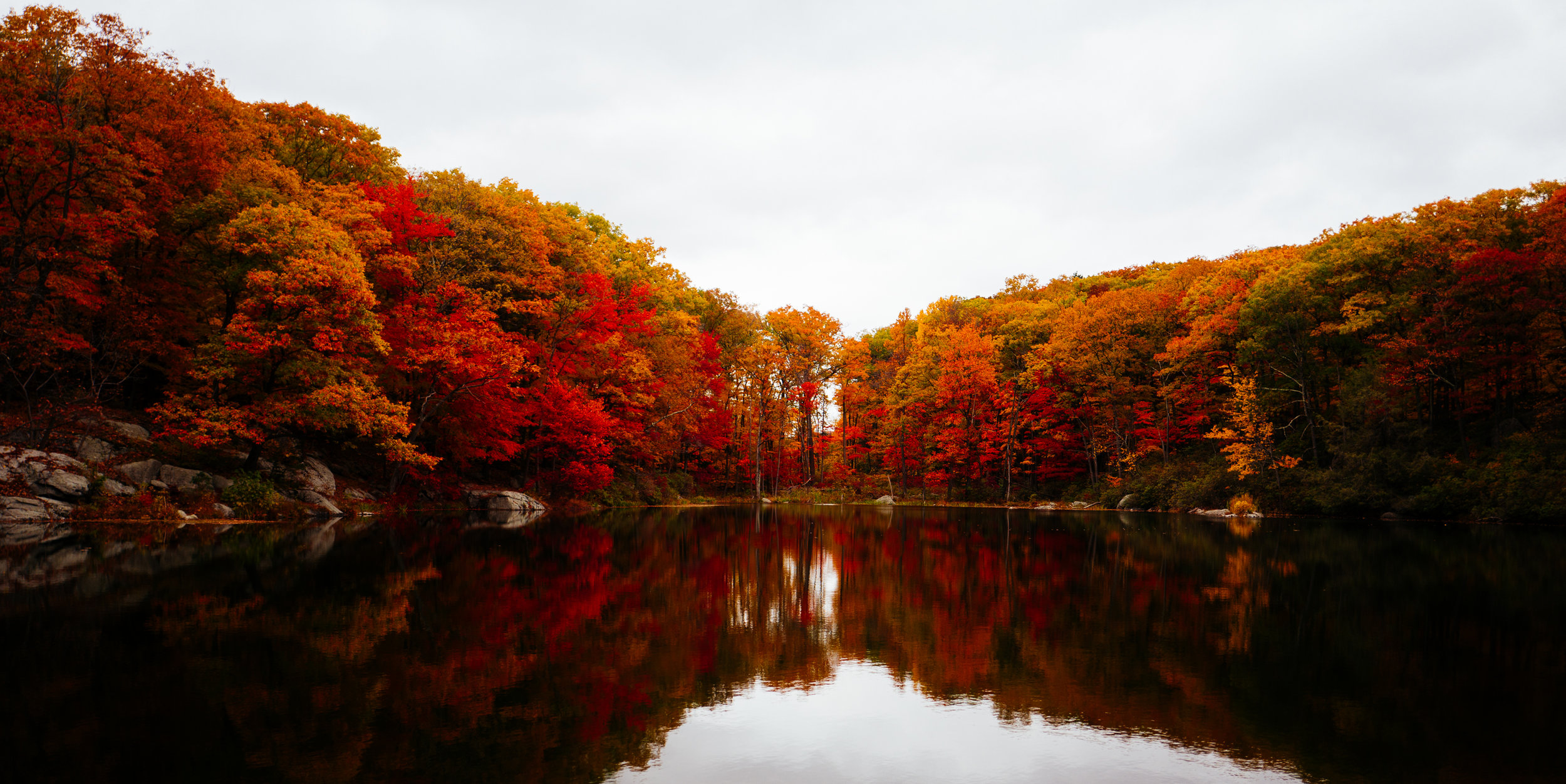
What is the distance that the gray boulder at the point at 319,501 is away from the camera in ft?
78.9

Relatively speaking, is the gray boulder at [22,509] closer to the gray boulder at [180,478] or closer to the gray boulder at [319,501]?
the gray boulder at [180,478]

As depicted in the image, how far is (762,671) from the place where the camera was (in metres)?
7.00

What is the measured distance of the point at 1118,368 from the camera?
4125 centimetres

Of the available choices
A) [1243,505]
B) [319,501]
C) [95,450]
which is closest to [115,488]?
[95,450]

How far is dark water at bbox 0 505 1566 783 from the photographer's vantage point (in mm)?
4660

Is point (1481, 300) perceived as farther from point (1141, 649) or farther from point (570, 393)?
point (570, 393)

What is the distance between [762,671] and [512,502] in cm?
2498

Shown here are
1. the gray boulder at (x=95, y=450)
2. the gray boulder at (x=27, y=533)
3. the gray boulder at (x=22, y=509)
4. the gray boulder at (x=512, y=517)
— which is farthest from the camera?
the gray boulder at (x=512, y=517)

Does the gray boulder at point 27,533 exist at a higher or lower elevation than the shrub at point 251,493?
lower

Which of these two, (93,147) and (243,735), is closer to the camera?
(243,735)

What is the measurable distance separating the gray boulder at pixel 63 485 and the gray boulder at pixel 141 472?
1.10m

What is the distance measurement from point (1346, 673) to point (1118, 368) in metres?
36.8

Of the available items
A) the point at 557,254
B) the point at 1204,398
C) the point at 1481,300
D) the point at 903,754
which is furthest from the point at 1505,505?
the point at 557,254

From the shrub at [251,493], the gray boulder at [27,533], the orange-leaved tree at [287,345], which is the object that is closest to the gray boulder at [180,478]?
the shrub at [251,493]
